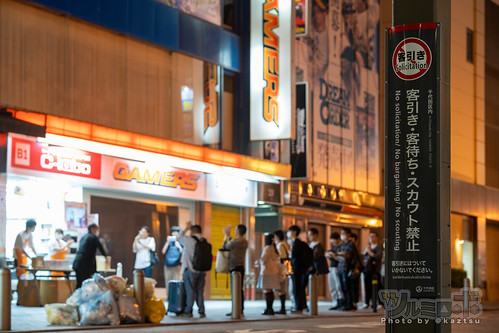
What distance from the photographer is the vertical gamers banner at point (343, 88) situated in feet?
99.6

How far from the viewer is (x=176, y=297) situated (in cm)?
1791

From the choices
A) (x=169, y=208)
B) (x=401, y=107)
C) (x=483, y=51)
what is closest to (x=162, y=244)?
(x=169, y=208)

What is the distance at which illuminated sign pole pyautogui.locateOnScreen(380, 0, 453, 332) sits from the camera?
330 inches

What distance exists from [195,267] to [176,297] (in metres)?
0.73

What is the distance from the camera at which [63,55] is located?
19.5 meters

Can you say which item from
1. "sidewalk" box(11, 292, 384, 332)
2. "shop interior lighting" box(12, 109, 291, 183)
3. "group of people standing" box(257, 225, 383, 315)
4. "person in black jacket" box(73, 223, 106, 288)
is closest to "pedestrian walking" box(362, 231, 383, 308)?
"group of people standing" box(257, 225, 383, 315)

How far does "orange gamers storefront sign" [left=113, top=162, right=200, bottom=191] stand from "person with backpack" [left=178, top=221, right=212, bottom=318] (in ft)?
13.1

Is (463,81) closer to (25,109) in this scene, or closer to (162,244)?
(162,244)

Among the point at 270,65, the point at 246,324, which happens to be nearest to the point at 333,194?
the point at 270,65

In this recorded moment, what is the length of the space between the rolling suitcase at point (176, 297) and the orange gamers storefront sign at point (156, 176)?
14.3 feet

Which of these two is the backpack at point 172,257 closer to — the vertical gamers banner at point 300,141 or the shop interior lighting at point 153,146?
the shop interior lighting at point 153,146

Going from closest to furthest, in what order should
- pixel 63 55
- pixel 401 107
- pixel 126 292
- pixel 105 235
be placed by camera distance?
pixel 401 107 → pixel 126 292 → pixel 63 55 → pixel 105 235

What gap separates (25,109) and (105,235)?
4.89 metres

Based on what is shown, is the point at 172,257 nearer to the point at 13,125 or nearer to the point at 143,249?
the point at 143,249
